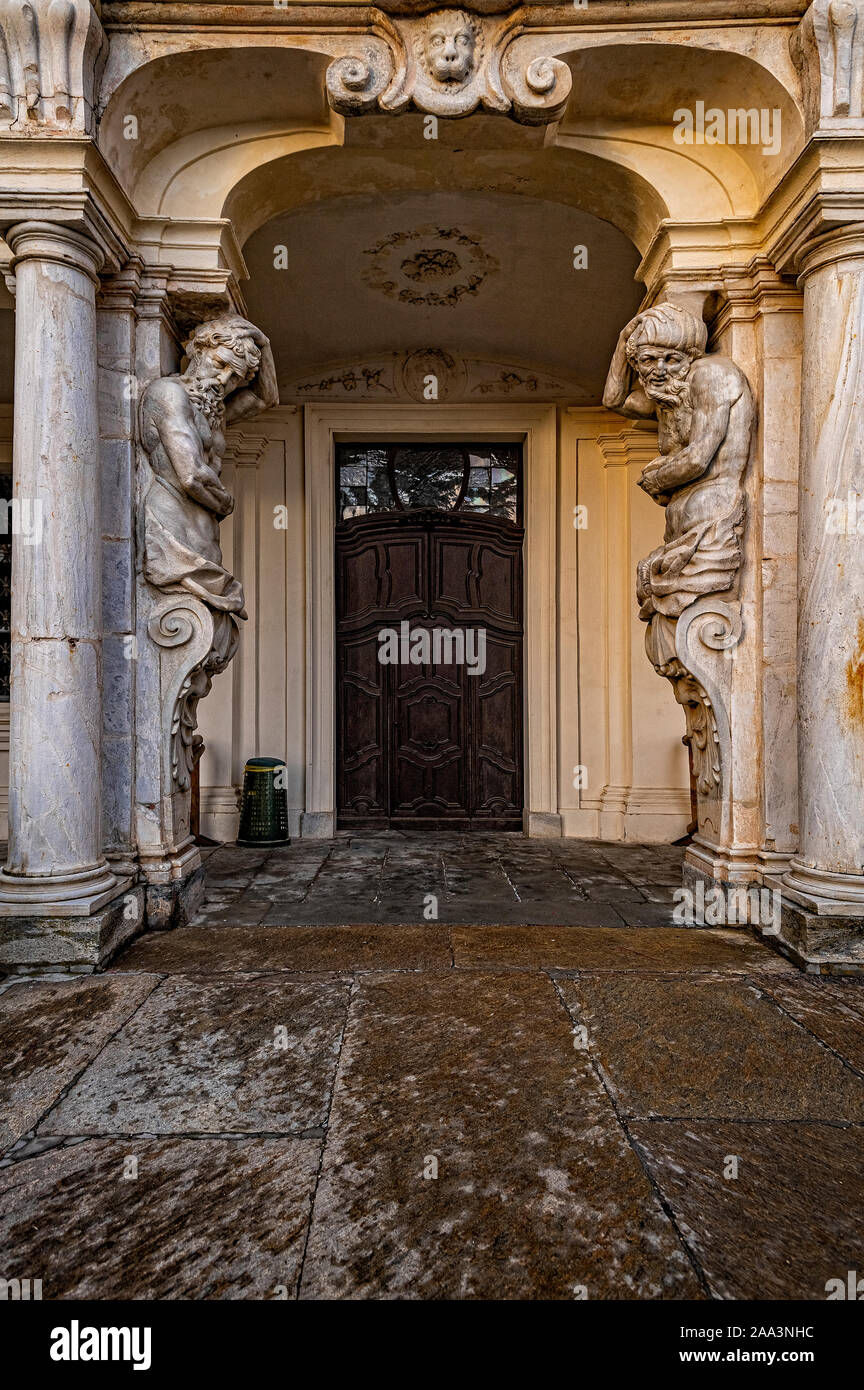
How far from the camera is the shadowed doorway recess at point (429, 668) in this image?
6.23m

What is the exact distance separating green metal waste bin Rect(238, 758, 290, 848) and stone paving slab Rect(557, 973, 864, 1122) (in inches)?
128

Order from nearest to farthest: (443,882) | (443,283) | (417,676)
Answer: (443,882)
(443,283)
(417,676)

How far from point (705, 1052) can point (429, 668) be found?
4346 mm

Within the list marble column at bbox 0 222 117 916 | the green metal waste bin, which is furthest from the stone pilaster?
the green metal waste bin

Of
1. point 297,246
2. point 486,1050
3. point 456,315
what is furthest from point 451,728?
point 486,1050

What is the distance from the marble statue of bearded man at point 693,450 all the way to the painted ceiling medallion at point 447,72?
3.16 ft

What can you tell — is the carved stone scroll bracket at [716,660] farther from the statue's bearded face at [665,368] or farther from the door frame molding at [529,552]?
the door frame molding at [529,552]

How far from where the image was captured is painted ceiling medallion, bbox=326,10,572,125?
3135 millimetres

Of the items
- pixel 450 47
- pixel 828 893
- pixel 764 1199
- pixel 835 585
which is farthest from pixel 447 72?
pixel 764 1199

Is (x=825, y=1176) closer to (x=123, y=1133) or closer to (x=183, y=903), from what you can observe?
(x=123, y=1133)

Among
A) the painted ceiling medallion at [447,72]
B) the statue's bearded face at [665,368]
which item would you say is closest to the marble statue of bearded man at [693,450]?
the statue's bearded face at [665,368]

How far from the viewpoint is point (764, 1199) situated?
155 cm

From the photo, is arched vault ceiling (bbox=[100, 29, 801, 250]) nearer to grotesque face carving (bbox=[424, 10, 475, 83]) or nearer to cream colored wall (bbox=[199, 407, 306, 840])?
grotesque face carving (bbox=[424, 10, 475, 83])

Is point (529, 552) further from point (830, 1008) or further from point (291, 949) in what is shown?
point (830, 1008)
